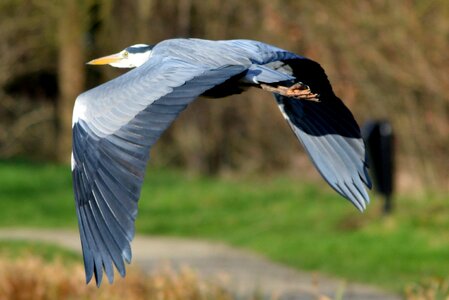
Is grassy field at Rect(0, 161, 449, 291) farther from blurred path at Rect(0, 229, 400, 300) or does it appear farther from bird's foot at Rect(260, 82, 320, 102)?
bird's foot at Rect(260, 82, 320, 102)

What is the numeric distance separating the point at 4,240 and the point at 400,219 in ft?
14.4

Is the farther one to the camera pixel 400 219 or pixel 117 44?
pixel 117 44

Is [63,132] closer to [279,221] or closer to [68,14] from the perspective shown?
[68,14]

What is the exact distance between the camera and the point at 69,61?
25297 millimetres

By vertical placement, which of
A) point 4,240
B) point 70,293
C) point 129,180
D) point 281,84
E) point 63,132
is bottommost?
point 63,132

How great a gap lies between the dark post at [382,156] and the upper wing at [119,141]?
8.90 m

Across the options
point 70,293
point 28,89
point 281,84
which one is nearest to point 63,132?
point 28,89

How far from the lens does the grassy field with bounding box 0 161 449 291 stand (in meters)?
12.0

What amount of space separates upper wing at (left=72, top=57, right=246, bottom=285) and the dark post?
350 inches

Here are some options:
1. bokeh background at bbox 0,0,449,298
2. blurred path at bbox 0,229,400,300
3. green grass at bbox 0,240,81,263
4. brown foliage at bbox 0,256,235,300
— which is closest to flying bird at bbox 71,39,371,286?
brown foliage at bbox 0,256,235,300

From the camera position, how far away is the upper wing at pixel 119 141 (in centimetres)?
500

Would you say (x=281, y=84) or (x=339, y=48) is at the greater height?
(x=281, y=84)

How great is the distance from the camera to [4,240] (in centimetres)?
1390

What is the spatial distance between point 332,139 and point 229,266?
21.3 feet
